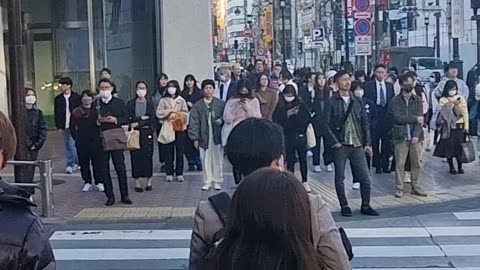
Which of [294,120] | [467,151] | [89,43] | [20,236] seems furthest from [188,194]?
[20,236]

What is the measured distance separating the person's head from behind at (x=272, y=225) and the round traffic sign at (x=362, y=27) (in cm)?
2060

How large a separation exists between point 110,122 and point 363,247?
14.6ft

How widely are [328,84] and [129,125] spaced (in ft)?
16.0

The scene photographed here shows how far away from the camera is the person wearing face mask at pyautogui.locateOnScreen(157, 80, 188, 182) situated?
14531 millimetres

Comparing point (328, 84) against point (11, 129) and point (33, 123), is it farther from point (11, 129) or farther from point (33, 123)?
point (11, 129)

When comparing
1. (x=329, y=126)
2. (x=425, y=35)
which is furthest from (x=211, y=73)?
(x=425, y=35)

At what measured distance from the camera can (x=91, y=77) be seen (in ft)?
74.6

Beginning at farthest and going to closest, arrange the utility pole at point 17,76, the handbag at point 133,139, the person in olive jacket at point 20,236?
the handbag at point 133,139 < the utility pole at point 17,76 < the person in olive jacket at point 20,236

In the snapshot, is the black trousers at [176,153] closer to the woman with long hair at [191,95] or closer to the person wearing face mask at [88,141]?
the woman with long hair at [191,95]

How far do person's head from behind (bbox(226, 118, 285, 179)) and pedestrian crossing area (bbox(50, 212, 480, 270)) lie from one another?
517 cm

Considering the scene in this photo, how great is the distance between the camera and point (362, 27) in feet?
75.5

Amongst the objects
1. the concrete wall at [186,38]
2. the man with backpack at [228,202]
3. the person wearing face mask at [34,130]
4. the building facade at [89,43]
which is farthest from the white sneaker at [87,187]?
the man with backpack at [228,202]

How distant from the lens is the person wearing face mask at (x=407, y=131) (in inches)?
495

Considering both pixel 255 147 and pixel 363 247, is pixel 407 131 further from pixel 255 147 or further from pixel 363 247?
pixel 255 147
